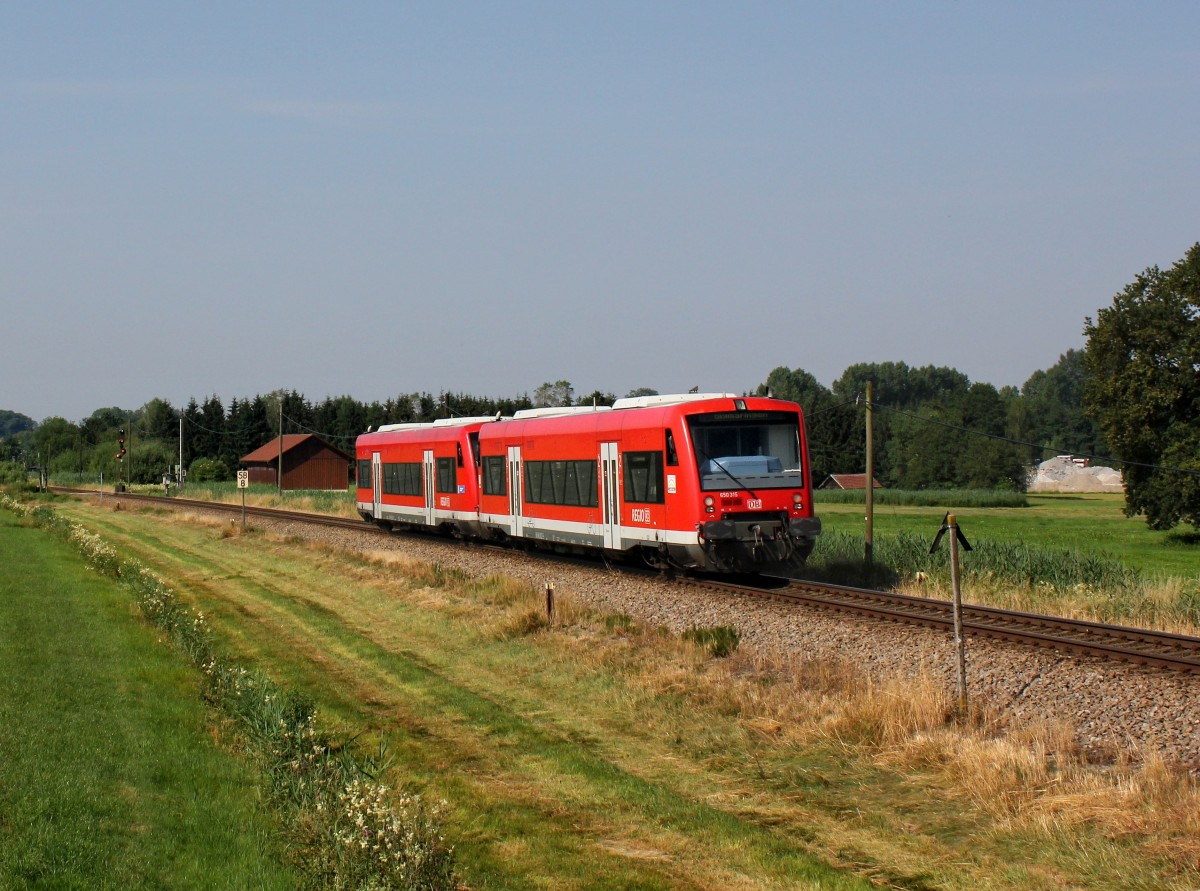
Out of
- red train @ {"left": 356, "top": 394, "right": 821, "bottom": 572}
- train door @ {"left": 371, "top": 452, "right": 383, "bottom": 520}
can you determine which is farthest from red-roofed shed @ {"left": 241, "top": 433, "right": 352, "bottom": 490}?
red train @ {"left": 356, "top": 394, "right": 821, "bottom": 572}

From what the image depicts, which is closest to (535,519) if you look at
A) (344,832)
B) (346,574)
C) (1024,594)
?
(346,574)

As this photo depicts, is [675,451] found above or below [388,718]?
above

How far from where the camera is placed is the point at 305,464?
104500 mm

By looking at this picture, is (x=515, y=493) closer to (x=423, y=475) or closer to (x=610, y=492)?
(x=610, y=492)

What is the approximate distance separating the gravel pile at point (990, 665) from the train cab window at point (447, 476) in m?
12.2

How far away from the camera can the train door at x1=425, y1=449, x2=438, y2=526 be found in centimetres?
3703

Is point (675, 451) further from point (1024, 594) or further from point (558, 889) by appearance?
point (558, 889)

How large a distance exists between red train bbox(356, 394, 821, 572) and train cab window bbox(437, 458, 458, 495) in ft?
9.20

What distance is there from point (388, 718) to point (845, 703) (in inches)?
190

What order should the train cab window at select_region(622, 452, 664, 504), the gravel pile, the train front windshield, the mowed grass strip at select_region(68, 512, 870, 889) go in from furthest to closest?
the train cab window at select_region(622, 452, 664, 504) → the train front windshield → the gravel pile → the mowed grass strip at select_region(68, 512, 870, 889)

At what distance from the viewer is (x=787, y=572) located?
25031 mm

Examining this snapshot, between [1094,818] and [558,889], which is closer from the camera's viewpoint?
[558,889]

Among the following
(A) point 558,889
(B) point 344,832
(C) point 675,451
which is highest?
(C) point 675,451

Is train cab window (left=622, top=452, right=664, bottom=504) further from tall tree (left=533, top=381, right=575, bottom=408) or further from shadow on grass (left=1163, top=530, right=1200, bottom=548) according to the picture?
tall tree (left=533, top=381, right=575, bottom=408)
